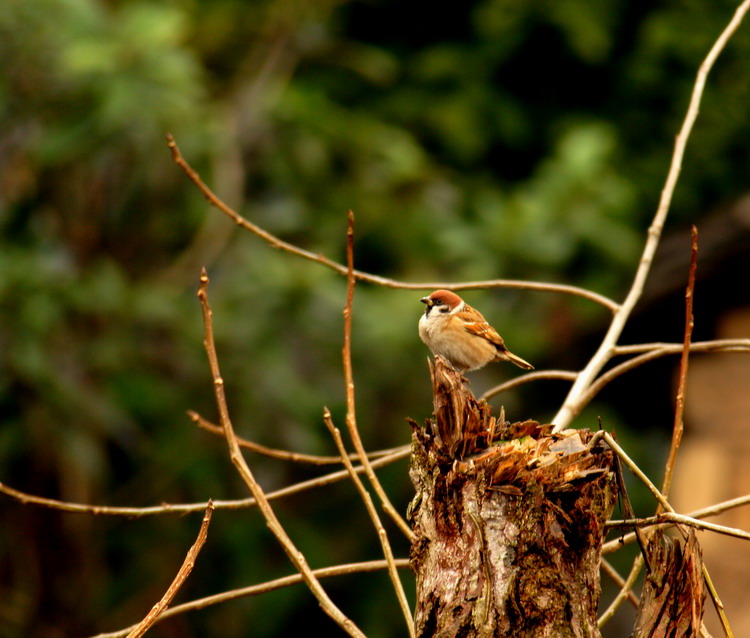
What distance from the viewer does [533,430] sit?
6.97ft

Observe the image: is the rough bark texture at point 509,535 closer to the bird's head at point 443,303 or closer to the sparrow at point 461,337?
the sparrow at point 461,337

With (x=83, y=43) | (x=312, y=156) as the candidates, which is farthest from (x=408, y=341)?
(x=83, y=43)

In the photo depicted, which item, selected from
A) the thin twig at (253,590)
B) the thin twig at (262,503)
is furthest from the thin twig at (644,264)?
the thin twig at (262,503)

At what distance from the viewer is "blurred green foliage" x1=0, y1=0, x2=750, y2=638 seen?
19.3 feet

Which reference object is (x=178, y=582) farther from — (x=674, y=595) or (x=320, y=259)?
(x=320, y=259)

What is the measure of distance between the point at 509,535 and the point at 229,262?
16.4 feet

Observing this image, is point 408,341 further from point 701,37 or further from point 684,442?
point 701,37

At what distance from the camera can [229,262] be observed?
6.75 metres

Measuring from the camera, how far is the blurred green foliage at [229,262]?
5.88 m

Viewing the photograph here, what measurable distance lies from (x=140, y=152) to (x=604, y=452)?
4.49m

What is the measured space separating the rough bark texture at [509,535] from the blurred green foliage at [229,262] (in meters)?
3.93

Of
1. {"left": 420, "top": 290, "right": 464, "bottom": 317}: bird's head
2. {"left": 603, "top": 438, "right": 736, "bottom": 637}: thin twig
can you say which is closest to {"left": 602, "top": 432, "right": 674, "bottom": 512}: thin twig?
{"left": 603, "top": 438, "right": 736, "bottom": 637}: thin twig

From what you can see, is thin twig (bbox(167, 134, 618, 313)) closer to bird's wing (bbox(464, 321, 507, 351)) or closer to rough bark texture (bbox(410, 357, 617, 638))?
rough bark texture (bbox(410, 357, 617, 638))

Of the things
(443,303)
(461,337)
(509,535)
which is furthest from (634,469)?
(443,303)
